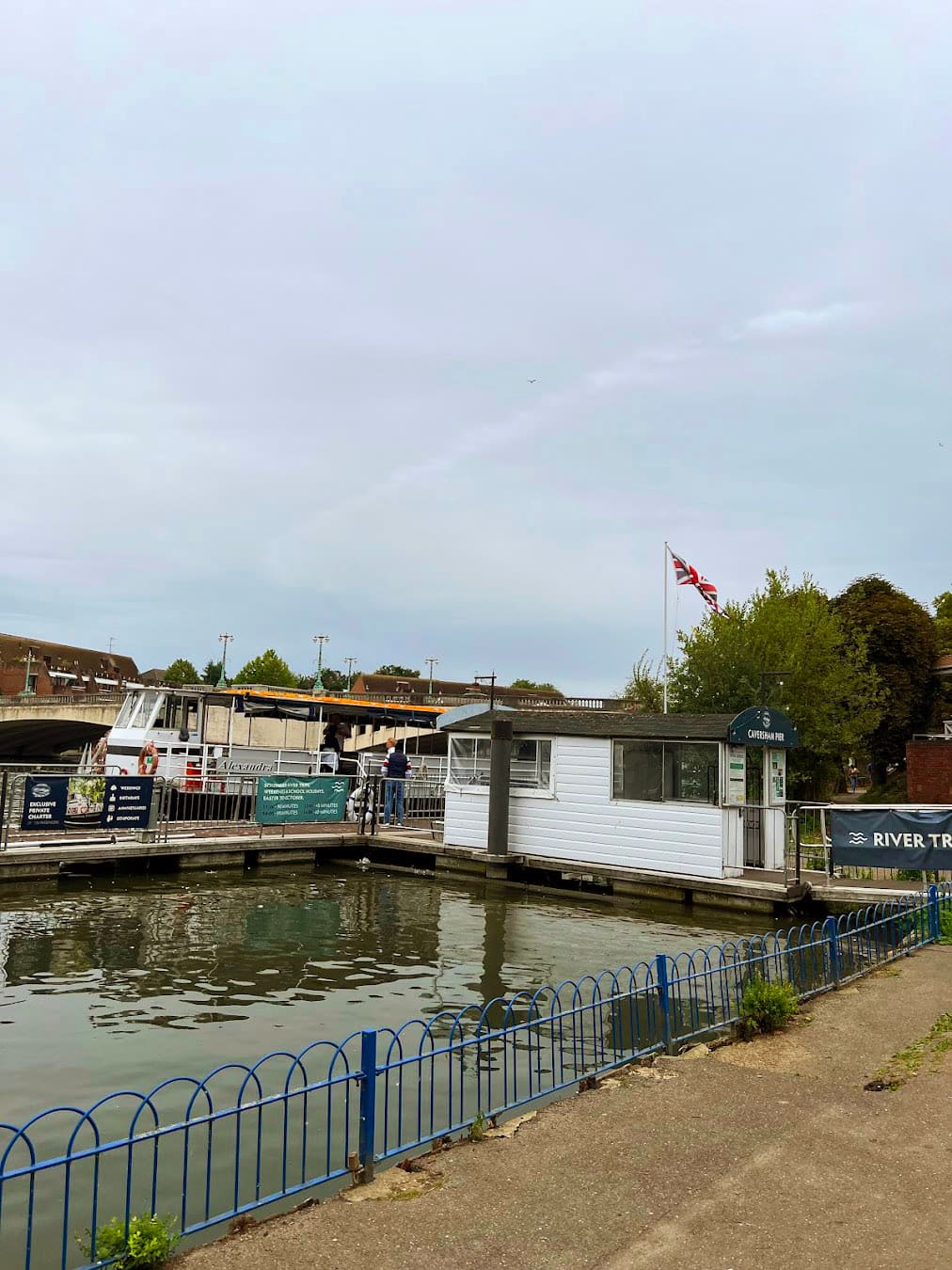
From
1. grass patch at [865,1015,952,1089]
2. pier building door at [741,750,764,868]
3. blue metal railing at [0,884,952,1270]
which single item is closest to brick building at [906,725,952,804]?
pier building door at [741,750,764,868]

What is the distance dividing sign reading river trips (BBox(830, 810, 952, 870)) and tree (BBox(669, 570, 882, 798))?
17222 mm

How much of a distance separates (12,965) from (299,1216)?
827 centimetres

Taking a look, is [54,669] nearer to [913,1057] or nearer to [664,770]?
[664,770]

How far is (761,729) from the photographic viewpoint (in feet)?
56.6

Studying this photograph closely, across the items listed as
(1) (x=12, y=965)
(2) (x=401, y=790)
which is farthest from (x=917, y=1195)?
(2) (x=401, y=790)

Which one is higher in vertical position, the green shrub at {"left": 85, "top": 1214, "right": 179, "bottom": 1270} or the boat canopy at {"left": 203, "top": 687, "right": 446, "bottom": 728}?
the boat canopy at {"left": 203, "top": 687, "right": 446, "bottom": 728}

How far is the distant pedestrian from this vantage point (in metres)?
24.3

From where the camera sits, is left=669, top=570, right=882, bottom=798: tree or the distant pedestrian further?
left=669, top=570, right=882, bottom=798: tree

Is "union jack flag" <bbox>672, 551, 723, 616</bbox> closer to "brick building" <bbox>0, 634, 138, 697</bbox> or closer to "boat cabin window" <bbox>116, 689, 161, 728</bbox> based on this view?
"boat cabin window" <bbox>116, 689, 161, 728</bbox>

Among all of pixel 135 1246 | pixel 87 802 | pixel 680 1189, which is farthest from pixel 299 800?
pixel 135 1246

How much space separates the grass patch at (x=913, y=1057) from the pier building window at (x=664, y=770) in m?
8.95

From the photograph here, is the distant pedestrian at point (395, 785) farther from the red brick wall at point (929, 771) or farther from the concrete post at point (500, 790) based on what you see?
the red brick wall at point (929, 771)

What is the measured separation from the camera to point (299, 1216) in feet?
15.8

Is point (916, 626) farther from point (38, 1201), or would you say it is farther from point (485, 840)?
point (38, 1201)
